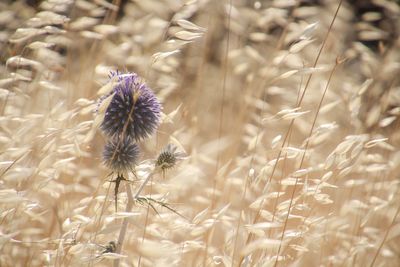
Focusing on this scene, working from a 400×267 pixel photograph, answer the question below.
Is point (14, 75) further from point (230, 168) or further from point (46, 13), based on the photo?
point (230, 168)

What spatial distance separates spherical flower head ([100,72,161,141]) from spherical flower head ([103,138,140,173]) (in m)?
0.04

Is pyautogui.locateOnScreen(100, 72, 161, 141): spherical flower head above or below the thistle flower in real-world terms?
above

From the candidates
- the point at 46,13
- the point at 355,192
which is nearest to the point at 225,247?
the point at 46,13

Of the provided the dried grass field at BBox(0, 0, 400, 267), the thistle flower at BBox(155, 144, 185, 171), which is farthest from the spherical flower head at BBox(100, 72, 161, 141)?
the thistle flower at BBox(155, 144, 185, 171)

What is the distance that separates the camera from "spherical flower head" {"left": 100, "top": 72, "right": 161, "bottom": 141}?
122 cm

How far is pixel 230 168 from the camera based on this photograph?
2.06 metres

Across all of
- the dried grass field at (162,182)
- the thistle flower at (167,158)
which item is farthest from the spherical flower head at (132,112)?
the thistle flower at (167,158)

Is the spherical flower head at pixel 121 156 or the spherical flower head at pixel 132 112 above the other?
the spherical flower head at pixel 132 112

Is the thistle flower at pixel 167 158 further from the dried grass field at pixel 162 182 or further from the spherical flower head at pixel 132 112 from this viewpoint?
the spherical flower head at pixel 132 112

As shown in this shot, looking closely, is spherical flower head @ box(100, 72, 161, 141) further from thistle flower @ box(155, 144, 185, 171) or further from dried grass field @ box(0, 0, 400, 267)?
thistle flower @ box(155, 144, 185, 171)

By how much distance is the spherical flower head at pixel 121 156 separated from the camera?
1.17 meters

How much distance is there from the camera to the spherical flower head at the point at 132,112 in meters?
1.22

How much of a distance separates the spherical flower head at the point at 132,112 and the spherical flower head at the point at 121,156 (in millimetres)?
35

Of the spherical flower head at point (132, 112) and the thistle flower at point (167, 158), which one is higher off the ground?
the spherical flower head at point (132, 112)
